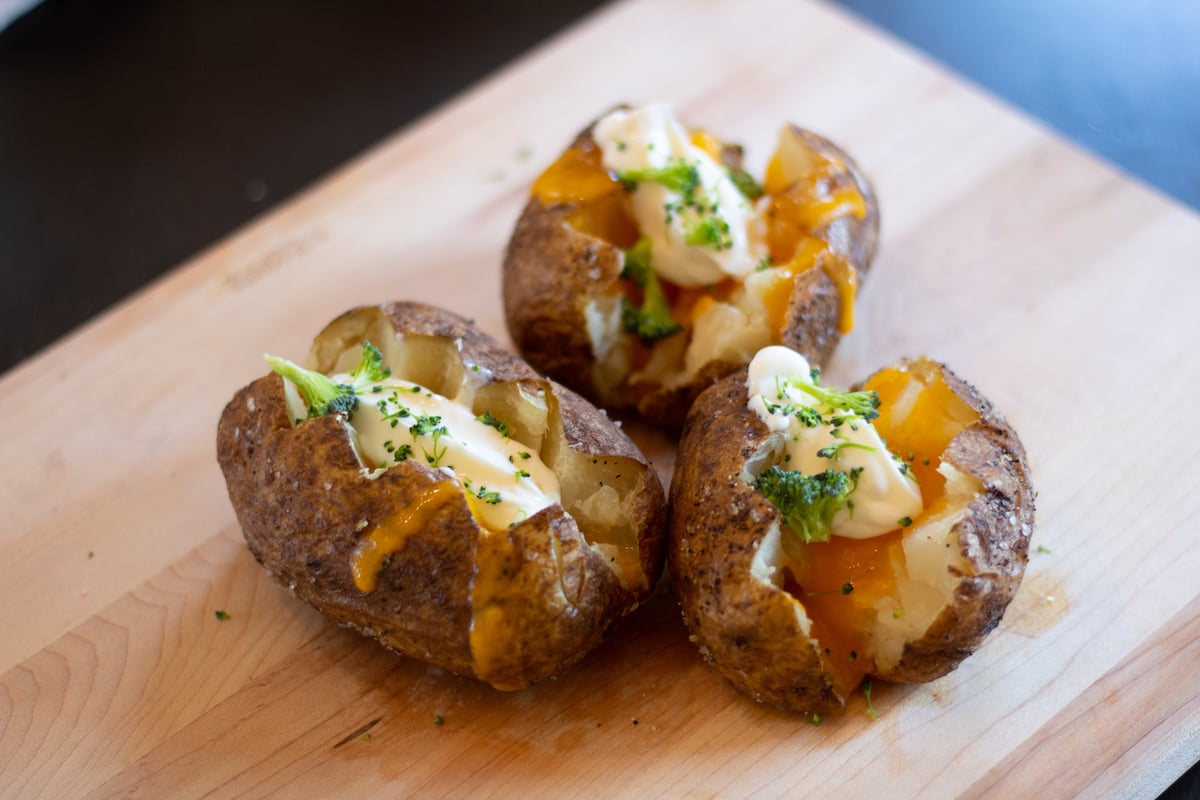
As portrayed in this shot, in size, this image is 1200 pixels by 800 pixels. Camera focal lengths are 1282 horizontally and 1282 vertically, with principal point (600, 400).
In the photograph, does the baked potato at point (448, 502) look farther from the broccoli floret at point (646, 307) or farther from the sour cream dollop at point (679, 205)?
the sour cream dollop at point (679, 205)

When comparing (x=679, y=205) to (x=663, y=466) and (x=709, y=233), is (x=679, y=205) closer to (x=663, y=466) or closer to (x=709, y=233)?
(x=709, y=233)

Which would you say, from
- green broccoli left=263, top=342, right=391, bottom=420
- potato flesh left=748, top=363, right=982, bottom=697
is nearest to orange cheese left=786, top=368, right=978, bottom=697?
potato flesh left=748, top=363, right=982, bottom=697

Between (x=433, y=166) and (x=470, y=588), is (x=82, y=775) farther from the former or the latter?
(x=433, y=166)

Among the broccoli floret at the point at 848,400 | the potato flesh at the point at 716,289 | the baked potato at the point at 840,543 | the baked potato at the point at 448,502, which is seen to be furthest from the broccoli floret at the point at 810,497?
the potato flesh at the point at 716,289

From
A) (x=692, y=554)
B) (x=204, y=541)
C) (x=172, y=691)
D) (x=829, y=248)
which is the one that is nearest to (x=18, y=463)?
(x=204, y=541)

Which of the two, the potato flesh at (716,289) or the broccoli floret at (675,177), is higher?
the broccoli floret at (675,177)

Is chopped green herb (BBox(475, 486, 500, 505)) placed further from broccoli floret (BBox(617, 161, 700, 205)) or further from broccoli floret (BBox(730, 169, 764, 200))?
broccoli floret (BBox(730, 169, 764, 200))
